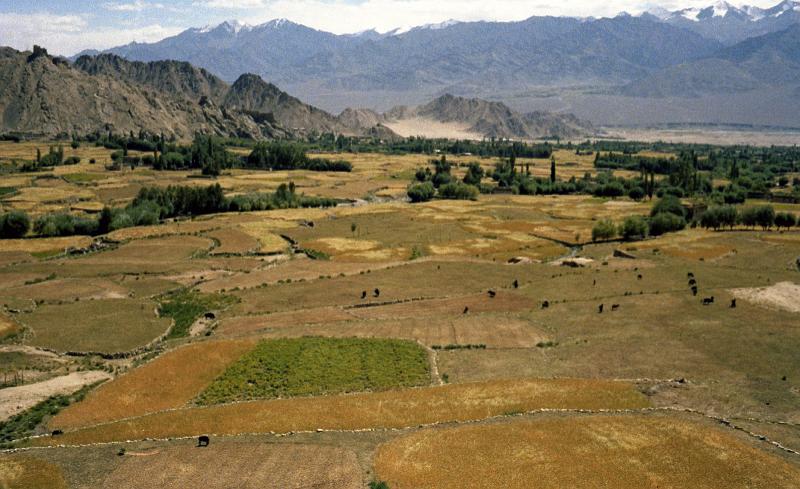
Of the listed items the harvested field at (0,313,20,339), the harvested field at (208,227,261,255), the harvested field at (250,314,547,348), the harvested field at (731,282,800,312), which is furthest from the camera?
the harvested field at (208,227,261,255)

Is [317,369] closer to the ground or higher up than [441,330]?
higher up

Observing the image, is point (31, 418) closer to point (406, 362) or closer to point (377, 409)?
point (377, 409)

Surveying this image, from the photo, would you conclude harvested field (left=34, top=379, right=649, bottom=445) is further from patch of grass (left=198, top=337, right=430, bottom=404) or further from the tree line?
the tree line

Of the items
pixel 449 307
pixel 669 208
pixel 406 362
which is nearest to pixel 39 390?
pixel 406 362

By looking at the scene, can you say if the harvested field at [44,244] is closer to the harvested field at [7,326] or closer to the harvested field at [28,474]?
the harvested field at [7,326]

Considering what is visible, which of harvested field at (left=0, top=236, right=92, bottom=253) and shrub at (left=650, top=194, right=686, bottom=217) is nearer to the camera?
harvested field at (left=0, top=236, right=92, bottom=253)

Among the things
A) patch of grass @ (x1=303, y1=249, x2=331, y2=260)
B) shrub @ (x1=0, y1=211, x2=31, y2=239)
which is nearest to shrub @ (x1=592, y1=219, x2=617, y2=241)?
patch of grass @ (x1=303, y1=249, x2=331, y2=260)
